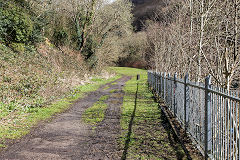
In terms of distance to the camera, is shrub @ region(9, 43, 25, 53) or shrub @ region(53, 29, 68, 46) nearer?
shrub @ region(9, 43, 25, 53)

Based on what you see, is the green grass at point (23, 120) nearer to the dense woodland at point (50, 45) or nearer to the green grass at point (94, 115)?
the dense woodland at point (50, 45)

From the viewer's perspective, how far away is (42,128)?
708cm

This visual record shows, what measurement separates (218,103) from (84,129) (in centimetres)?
421


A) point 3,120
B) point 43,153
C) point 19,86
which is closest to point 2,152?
point 43,153

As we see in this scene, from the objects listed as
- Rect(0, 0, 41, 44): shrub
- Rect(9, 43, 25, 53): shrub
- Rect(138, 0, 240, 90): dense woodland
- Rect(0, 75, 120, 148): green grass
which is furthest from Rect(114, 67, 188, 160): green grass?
Rect(0, 0, 41, 44): shrub

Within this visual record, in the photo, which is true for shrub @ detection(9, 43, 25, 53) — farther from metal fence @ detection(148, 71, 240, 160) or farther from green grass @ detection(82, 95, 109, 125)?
metal fence @ detection(148, 71, 240, 160)

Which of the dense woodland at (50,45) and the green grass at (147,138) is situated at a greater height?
the dense woodland at (50,45)

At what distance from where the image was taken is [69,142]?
19.1 feet

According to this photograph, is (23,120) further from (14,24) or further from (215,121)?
(14,24)

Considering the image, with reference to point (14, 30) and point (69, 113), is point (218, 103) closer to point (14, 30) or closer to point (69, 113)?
point (69, 113)

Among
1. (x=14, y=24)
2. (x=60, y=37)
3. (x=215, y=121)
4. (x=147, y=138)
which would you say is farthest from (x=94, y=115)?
(x=60, y=37)

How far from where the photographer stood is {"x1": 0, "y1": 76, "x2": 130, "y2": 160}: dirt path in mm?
4902

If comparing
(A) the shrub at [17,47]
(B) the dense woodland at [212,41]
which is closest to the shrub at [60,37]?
(A) the shrub at [17,47]

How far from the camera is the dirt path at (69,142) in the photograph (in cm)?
490
